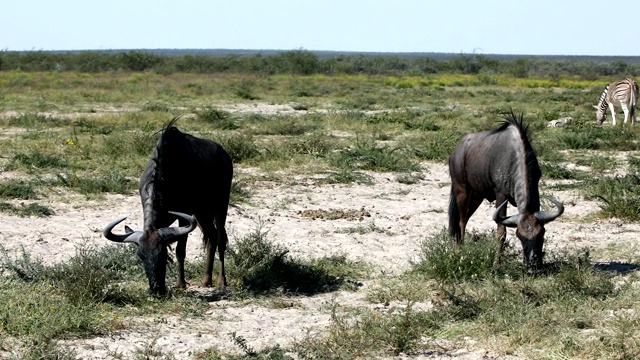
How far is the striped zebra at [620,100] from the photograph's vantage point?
79.3 ft

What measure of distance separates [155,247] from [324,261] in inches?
88.2

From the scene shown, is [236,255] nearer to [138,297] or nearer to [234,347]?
[138,297]

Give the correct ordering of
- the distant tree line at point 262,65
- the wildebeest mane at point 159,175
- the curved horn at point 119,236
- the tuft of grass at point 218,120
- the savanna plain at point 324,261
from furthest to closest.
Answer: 1. the distant tree line at point 262,65
2. the tuft of grass at point 218,120
3. the wildebeest mane at point 159,175
4. the curved horn at point 119,236
5. the savanna plain at point 324,261

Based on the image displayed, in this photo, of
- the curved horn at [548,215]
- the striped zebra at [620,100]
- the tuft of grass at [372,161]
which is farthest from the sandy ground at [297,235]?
the striped zebra at [620,100]

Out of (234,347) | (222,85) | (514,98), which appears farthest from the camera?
(222,85)

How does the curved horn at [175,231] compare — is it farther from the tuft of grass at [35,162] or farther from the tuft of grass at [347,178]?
the tuft of grass at [35,162]

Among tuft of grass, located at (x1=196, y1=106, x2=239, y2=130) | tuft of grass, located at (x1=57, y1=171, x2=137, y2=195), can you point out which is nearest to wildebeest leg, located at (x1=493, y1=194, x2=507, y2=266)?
tuft of grass, located at (x1=57, y1=171, x2=137, y2=195)

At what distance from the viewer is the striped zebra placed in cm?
2417

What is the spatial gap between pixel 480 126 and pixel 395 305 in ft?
46.3

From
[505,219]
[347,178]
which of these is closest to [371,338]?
[505,219]

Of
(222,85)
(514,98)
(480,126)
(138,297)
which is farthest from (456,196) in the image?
(222,85)

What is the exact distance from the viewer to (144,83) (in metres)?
42.2

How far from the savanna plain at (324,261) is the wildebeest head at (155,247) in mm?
193

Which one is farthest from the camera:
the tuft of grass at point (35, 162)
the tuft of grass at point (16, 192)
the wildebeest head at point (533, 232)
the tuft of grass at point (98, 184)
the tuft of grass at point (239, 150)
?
the tuft of grass at point (239, 150)
